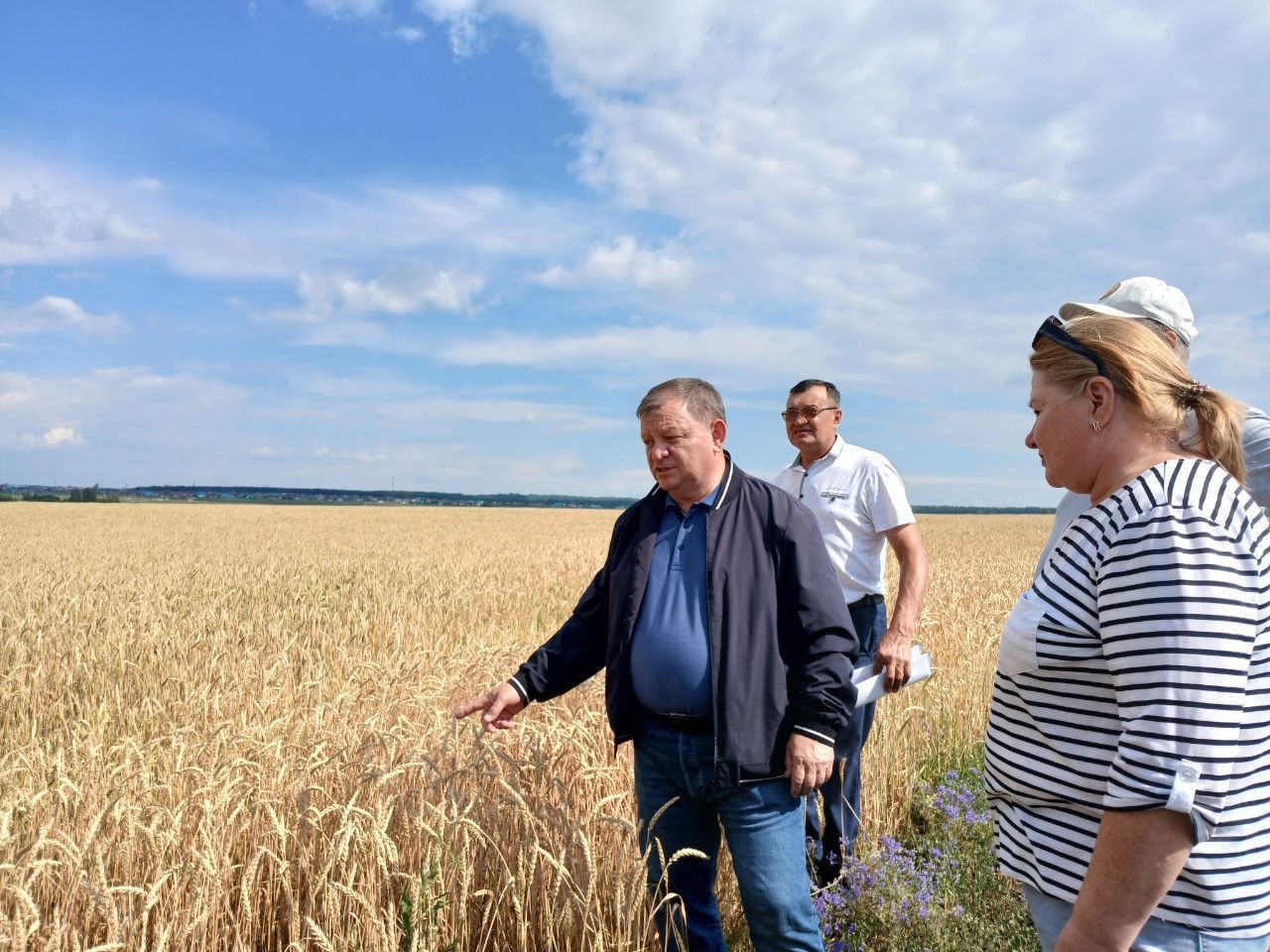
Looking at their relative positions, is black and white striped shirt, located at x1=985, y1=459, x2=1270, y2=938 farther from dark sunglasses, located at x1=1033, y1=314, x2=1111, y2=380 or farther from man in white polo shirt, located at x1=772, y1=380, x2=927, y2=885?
man in white polo shirt, located at x1=772, y1=380, x2=927, y2=885

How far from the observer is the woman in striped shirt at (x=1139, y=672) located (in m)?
1.36

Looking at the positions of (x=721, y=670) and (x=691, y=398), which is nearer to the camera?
(x=721, y=670)

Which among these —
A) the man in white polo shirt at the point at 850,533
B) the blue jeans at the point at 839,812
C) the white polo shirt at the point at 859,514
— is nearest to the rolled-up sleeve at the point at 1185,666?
the blue jeans at the point at 839,812

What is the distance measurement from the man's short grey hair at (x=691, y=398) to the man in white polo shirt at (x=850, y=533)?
1.53m

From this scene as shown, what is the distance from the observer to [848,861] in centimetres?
380

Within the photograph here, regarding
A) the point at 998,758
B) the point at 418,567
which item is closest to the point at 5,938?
the point at 998,758

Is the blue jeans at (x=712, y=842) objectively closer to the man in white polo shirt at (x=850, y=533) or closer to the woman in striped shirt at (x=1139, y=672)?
the woman in striped shirt at (x=1139, y=672)

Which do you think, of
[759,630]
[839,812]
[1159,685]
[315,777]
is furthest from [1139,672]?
[315,777]

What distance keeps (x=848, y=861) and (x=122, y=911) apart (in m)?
2.78

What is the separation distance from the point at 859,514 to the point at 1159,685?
2906 mm

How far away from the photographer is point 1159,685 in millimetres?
1376

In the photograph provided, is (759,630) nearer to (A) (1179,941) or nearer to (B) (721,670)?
(B) (721,670)

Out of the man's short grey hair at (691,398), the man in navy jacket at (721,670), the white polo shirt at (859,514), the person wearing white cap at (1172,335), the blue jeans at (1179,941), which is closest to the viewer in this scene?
the blue jeans at (1179,941)

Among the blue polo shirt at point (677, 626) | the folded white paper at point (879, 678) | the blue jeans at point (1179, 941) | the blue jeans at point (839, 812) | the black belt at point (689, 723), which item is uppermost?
the blue polo shirt at point (677, 626)
